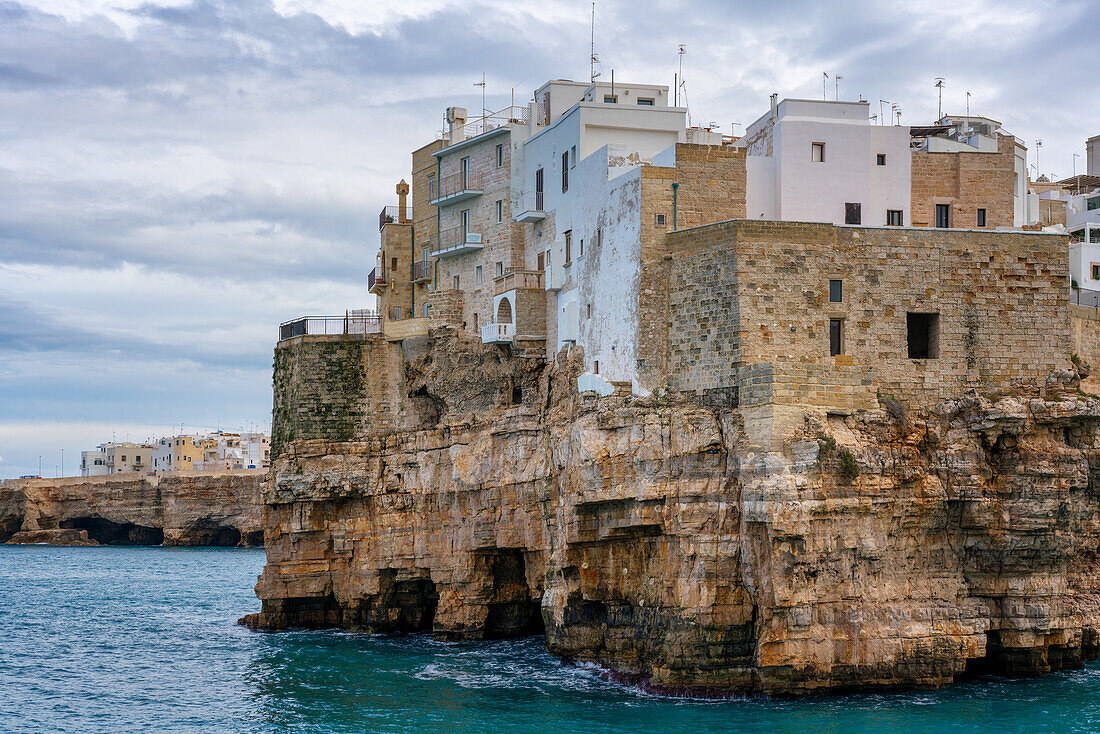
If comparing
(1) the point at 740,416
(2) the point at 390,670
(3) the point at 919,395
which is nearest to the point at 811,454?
(1) the point at 740,416

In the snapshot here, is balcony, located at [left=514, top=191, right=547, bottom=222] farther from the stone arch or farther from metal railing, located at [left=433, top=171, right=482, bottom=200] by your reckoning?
metal railing, located at [left=433, top=171, right=482, bottom=200]

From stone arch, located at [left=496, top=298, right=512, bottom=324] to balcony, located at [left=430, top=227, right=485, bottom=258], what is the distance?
4556 mm

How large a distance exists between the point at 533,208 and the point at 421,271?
9.83m

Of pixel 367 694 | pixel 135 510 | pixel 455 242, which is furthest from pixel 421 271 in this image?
pixel 135 510

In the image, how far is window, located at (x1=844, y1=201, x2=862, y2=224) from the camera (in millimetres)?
41219

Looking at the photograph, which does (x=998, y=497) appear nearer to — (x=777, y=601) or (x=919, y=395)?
(x=919, y=395)

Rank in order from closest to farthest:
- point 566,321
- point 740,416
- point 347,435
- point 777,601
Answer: point 777,601, point 740,416, point 566,321, point 347,435

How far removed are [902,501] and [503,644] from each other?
56.3ft

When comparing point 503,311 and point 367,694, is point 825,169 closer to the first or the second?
point 503,311

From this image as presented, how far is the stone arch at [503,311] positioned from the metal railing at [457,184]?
677 centimetres

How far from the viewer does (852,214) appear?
41312 millimetres

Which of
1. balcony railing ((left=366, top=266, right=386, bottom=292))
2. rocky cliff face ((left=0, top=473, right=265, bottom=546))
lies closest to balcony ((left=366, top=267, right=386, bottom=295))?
balcony railing ((left=366, top=266, right=386, bottom=292))

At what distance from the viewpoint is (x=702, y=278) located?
124ft

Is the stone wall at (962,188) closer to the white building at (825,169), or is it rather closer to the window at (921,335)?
the white building at (825,169)
